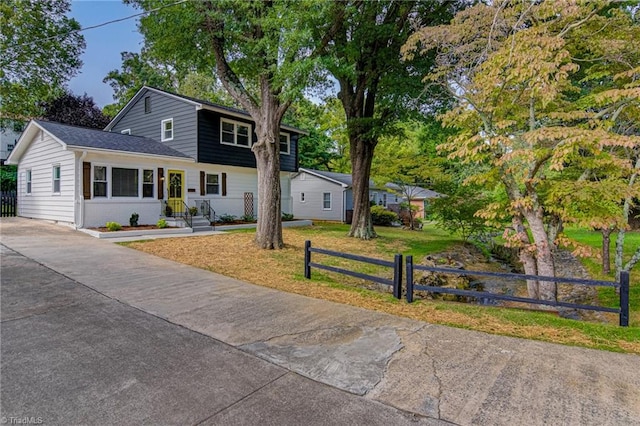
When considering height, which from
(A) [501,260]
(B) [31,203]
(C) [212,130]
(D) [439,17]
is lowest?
(A) [501,260]

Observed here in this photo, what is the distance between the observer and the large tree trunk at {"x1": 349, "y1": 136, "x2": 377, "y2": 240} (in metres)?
15.1

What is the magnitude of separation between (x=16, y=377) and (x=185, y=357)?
53.8 inches

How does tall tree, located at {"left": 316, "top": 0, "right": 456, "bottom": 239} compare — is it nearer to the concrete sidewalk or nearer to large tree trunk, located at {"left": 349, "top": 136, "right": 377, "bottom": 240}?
large tree trunk, located at {"left": 349, "top": 136, "right": 377, "bottom": 240}

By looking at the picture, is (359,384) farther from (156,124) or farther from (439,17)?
(156,124)

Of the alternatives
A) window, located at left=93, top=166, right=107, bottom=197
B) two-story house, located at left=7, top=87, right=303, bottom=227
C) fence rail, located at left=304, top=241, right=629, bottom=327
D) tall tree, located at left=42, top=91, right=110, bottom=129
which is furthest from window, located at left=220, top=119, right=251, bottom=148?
tall tree, located at left=42, top=91, right=110, bottom=129

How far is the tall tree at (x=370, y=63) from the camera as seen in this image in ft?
37.8

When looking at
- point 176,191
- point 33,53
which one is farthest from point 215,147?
point 33,53

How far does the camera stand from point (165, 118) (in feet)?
58.5

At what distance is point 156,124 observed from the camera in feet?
59.9

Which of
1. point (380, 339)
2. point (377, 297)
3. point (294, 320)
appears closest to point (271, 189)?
point (377, 297)

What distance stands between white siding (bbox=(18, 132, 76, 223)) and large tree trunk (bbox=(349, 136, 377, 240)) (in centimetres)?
1107

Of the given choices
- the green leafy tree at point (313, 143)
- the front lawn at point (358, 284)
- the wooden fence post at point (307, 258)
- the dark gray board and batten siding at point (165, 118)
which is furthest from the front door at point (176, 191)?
the green leafy tree at point (313, 143)

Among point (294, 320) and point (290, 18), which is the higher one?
point (290, 18)

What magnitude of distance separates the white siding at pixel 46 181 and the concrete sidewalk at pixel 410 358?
30.3 ft
